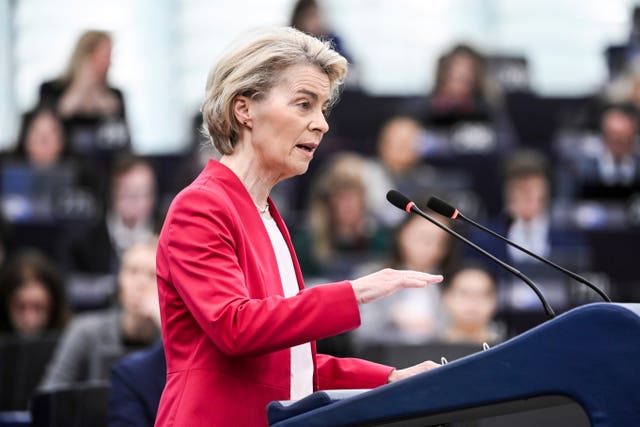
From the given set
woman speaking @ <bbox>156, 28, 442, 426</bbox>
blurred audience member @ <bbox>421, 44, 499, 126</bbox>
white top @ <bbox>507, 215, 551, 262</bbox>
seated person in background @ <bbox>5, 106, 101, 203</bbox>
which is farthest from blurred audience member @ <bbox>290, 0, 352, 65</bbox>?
woman speaking @ <bbox>156, 28, 442, 426</bbox>

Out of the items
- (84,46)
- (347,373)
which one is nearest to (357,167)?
(84,46)

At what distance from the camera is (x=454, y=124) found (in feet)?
26.1

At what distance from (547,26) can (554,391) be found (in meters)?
9.73

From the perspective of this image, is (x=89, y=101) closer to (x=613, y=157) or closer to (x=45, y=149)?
(x=45, y=149)

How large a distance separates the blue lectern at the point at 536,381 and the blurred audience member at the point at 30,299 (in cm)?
393

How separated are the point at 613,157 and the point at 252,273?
18.7 ft

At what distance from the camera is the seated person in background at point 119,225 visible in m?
6.39

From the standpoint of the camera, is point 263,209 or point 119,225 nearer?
point 263,209

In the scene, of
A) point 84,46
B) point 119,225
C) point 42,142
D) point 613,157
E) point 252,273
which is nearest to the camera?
point 252,273

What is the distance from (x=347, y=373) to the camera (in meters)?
2.23

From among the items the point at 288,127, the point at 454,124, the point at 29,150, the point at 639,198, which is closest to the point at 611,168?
the point at 639,198

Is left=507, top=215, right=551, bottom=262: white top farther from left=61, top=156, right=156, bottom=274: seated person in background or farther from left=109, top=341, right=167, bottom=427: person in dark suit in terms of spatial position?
left=109, top=341, right=167, bottom=427: person in dark suit

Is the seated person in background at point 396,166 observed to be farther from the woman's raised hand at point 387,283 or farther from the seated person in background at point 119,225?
the woman's raised hand at point 387,283

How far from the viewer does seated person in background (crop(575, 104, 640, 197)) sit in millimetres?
7207
